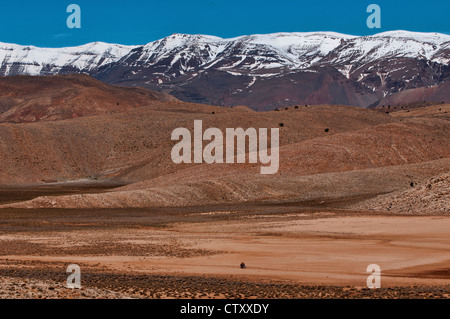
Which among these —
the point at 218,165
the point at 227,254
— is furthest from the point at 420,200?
the point at 218,165

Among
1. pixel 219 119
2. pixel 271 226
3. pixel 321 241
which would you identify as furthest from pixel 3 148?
pixel 321 241

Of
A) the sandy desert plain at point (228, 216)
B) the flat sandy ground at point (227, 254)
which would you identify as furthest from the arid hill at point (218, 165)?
the flat sandy ground at point (227, 254)

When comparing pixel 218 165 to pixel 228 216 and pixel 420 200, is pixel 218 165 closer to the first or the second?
pixel 228 216

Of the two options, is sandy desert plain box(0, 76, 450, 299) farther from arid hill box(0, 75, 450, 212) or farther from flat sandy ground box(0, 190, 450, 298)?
arid hill box(0, 75, 450, 212)

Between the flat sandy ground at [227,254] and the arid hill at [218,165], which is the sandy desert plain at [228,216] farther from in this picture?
the arid hill at [218,165]

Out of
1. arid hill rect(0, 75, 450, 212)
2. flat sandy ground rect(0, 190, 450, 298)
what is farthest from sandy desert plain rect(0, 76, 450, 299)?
arid hill rect(0, 75, 450, 212)

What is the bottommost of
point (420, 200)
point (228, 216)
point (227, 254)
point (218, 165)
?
point (227, 254)
